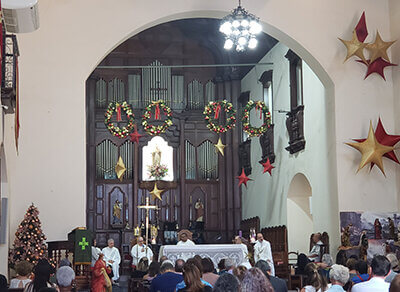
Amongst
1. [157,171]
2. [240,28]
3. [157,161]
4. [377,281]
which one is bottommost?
[377,281]

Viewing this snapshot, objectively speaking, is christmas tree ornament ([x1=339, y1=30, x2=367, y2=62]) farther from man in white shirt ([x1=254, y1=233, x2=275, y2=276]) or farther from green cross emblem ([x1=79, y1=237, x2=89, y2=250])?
green cross emblem ([x1=79, y1=237, x2=89, y2=250])

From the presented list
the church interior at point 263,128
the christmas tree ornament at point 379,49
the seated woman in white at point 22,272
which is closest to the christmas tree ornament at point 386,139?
the church interior at point 263,128

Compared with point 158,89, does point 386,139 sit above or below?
below

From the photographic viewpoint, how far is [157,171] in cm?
2539

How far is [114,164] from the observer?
25.5 meters

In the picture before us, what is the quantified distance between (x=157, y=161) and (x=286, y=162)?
6076 mm

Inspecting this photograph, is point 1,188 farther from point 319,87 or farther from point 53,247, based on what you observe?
point 319,87

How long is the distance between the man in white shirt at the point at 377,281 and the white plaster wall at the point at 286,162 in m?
9.27

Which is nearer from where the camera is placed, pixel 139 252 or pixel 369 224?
pixel 369 224

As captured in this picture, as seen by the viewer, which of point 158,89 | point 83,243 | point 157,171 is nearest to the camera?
Answer: point 83,243

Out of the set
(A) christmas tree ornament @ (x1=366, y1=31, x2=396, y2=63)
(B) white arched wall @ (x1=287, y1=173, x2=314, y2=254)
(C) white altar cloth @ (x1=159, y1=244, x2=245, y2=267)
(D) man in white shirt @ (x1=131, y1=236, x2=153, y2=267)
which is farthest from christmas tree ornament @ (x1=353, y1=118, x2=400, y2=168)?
(D) man in white shirt @ (x1=131, y1=236, x2=153, y2=267)

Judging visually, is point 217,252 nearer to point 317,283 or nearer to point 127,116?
point 127,116

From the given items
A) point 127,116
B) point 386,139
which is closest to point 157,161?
point 127,116

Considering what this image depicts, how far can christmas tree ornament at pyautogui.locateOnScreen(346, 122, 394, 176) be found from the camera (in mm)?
15688
